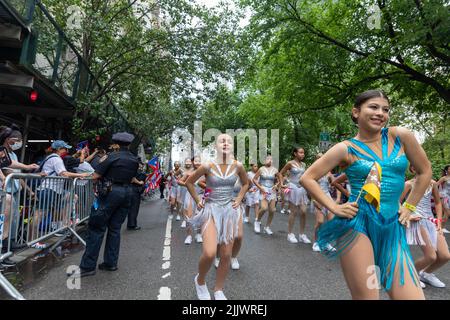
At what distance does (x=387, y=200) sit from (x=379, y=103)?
0.67m

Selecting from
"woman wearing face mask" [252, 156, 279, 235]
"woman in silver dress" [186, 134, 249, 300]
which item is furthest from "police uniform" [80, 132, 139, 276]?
"woman wearing face mask" [252, 156, 279, 235]

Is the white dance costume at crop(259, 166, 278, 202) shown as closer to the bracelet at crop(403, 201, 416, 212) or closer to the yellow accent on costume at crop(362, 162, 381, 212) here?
the bracelet at crop(403, 201, 416, 212)

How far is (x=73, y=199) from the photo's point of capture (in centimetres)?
711

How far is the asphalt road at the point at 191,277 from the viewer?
4098mm

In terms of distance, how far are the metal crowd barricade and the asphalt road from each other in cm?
63

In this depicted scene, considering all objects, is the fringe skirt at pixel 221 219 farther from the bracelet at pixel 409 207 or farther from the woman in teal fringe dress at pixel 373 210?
→ the bracelet at pixel 409 207

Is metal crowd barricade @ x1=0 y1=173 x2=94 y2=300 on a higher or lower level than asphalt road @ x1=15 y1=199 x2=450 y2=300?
higher

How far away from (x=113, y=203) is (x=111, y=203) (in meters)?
0.03

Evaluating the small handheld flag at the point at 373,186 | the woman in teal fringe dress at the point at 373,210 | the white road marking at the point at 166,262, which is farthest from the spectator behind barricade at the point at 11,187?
the small handheld flag at the point at 373,186

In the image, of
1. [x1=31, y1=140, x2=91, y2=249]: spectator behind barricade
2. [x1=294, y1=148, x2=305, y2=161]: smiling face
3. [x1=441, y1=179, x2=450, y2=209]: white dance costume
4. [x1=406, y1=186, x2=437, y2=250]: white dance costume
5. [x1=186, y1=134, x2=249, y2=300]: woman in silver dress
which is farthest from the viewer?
[x1=441, y1=179, x2=450, y2=209]: white dance costume

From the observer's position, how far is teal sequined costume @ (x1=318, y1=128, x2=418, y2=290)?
2238 mm

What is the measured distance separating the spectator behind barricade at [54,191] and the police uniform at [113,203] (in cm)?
127

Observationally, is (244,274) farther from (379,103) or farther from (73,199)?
(73,199)

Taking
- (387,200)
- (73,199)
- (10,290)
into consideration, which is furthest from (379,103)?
(73,199)
